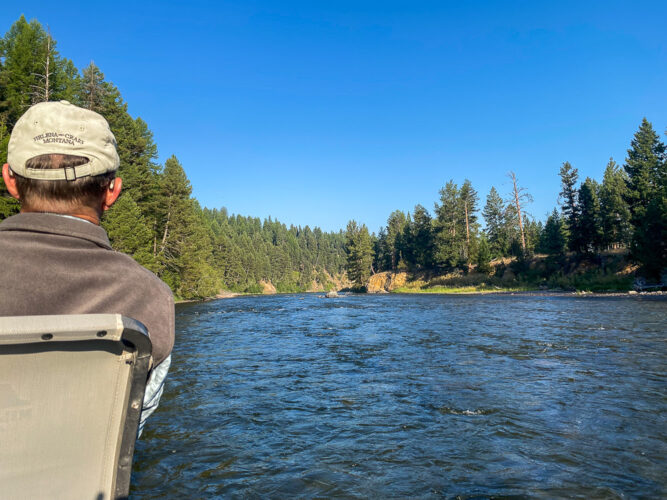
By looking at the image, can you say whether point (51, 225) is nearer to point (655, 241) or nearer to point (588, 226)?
point (655, 241)

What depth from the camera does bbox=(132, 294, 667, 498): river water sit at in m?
4.39

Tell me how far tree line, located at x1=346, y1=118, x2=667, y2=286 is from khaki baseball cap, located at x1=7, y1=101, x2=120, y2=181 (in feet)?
154

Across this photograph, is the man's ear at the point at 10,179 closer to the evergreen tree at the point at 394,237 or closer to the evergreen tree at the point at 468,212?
the evergreen tree at the point at 468,212

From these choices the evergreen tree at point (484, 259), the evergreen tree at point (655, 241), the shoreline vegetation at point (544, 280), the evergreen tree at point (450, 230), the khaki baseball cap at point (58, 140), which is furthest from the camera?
the evergreen tree at point (450, 230)

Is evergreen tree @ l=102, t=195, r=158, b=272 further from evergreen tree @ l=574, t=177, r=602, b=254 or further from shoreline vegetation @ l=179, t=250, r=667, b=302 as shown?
evergreen tree @ l=574, t=177, r=602, b=254

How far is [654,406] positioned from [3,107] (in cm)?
3923

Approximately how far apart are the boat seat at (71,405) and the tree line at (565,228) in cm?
4722

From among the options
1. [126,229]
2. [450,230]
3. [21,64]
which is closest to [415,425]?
[126,229]

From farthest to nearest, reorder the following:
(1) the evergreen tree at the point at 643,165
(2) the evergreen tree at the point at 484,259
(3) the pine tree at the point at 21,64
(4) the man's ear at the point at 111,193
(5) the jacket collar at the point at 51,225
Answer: (2) the evergreen tree at the point at 484,259
(1) the evergreen tree at the point at 643,165
(3) the pine tree at the point at 21,64
(4) the man's ear at the point at 111,193
(5) the jacket collar at the point at 51,225

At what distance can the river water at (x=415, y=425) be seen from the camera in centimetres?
439

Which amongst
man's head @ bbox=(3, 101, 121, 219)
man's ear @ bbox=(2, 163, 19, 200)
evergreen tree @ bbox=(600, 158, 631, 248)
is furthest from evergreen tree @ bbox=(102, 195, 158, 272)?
evergreen tree @ bbox=(600, 158, 631, 248)

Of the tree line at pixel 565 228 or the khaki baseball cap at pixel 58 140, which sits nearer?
the khaki baseball cap at pixel 58 140

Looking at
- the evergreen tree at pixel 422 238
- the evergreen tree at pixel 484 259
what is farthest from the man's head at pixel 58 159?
the evergreen tree at pixel 422 238

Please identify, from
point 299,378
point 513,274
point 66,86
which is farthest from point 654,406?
point 513,274
